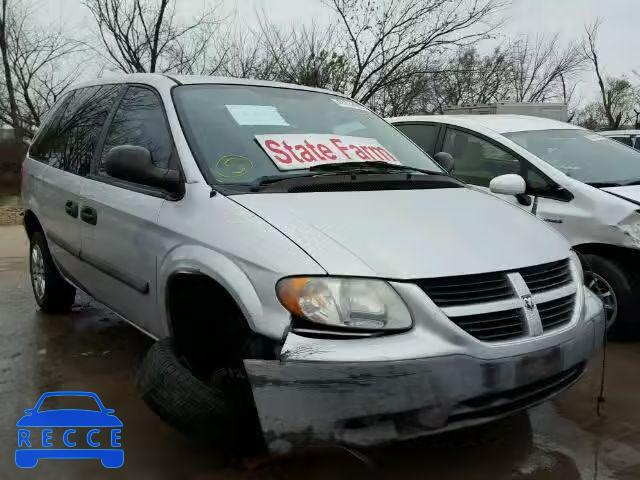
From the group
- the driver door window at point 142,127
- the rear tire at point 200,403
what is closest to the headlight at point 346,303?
the rear tire at point 200,403

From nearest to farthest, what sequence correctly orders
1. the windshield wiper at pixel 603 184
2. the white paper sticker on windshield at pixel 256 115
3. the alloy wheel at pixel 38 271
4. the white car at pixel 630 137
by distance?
the white paper sticker on windshield at pixel 256 115, the windshield wiper at pixel 603 184, the alloy wheel at pixel 38 271, the white car at pixel 630 137

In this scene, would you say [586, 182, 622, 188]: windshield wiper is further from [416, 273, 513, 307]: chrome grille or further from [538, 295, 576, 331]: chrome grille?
[416, 273, 513, 307]: chrome grille

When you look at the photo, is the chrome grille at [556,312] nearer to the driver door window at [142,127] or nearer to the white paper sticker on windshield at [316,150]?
the white paper sticker on windshield at [316,150]

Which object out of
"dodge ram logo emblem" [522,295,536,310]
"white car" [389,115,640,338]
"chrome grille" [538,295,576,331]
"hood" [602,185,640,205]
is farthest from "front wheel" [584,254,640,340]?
"dodge ram logo emblem" [522,295,536,310]

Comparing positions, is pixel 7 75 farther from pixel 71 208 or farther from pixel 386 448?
pixel 386 448

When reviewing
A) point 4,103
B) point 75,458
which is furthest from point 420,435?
point 4,103

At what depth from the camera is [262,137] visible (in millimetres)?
3025

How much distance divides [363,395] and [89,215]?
7.18 ft

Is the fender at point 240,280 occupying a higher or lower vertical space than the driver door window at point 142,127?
lower

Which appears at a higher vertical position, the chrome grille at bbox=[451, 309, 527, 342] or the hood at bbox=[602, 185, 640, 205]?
the hood at bbox=[602, 185, 640, 205]

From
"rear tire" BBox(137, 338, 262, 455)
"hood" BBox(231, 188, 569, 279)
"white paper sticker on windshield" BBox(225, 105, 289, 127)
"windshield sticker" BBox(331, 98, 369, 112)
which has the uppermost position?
"windshield sticker" BBox(331, 98, 369, 112)

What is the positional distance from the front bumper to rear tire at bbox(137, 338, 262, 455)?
0.74 ft

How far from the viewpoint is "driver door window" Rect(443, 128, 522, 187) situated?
15.8 ft

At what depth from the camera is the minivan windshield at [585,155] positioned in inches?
179
